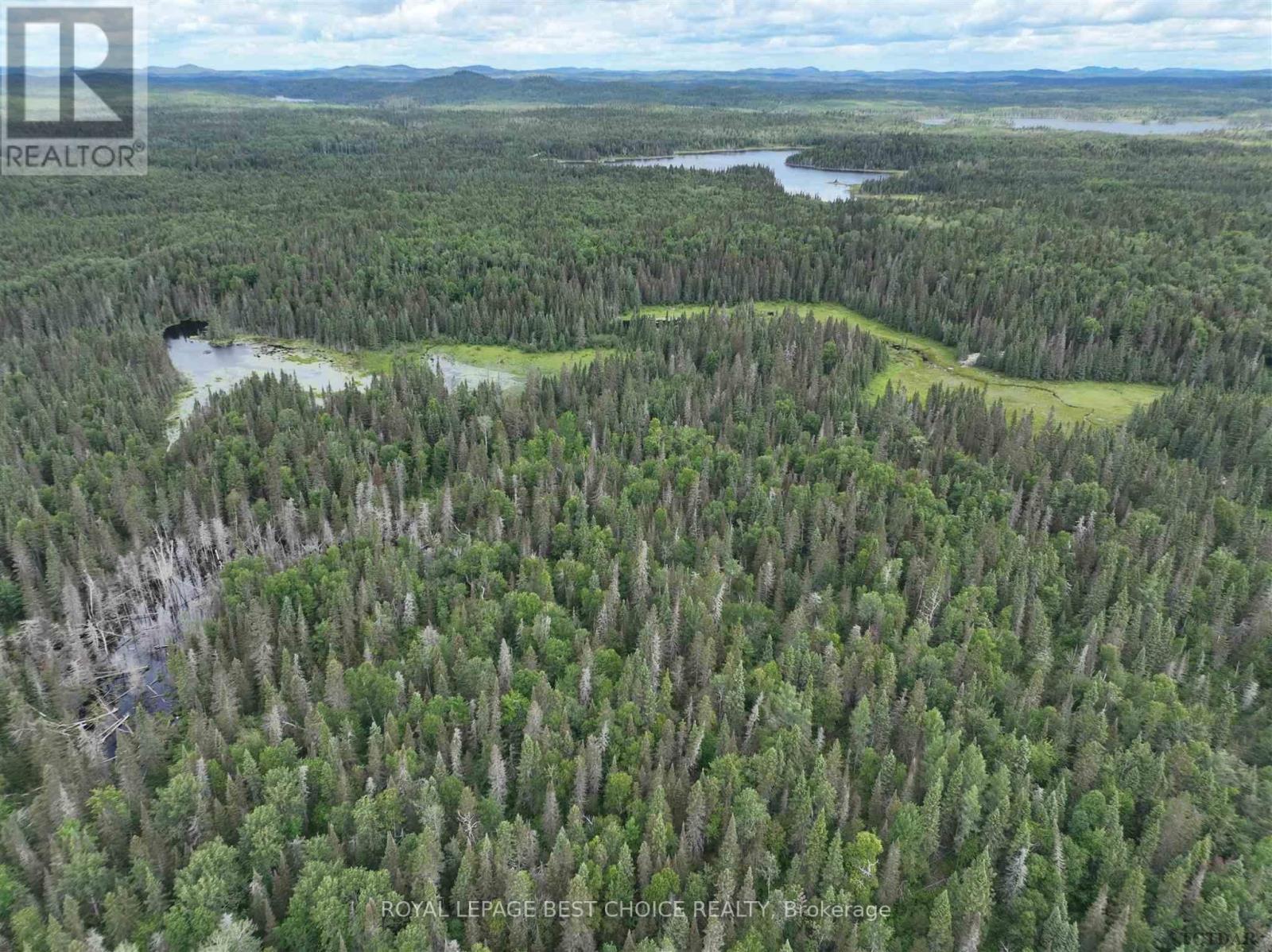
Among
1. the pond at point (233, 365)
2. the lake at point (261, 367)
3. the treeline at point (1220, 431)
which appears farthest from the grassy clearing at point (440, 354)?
the treeline at point (1220, 431)

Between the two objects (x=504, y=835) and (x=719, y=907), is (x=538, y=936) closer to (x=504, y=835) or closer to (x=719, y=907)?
(x=504, y=835)

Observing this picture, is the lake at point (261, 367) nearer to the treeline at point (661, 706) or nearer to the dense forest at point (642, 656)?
the dense forest at point (642, 656)

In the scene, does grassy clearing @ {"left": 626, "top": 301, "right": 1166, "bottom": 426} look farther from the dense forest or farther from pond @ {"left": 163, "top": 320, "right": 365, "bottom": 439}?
pond @ {"left": 163, "top": 320, "right": 365, "bottom": 439}

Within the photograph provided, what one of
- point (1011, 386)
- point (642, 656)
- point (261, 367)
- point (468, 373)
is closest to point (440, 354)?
point (468, 373)

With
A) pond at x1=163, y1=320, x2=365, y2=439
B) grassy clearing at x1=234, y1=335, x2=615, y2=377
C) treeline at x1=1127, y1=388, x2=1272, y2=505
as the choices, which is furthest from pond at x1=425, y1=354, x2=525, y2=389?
treeline at x1=1127, y1=388, x2=1272, y2=505

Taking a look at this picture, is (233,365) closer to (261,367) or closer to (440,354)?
(261,367)

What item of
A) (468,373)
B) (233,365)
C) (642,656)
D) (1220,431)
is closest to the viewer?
(642,656)

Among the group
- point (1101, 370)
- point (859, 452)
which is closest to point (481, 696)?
point (859, 452)
